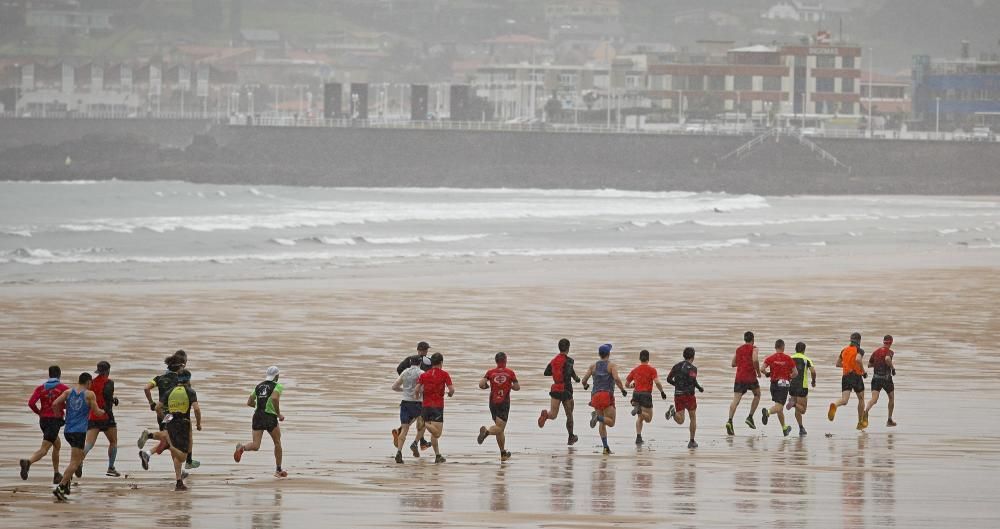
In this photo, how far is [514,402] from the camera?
20219 mm

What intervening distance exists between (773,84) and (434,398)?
121353 mm

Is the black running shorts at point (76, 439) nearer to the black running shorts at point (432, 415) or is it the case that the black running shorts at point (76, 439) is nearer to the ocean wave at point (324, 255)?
the black running shorts at point (432, 415)

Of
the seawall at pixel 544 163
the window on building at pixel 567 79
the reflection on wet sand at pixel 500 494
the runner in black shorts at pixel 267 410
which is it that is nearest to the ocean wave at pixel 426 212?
the seawall at pixel 544 163

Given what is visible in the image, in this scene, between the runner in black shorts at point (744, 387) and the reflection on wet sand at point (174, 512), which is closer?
the reflection on wet sand at point (174, 512)

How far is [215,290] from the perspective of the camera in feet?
116

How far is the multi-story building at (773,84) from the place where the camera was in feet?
434

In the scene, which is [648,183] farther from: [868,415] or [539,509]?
[539,509]

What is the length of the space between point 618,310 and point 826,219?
3985cm

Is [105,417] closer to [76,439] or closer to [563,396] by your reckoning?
[76,439]

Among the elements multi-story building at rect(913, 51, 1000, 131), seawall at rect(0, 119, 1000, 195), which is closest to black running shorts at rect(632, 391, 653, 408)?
seawall at rect(0, 119, 1000, 195)

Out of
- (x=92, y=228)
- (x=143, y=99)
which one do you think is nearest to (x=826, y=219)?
(x=92, y=228)

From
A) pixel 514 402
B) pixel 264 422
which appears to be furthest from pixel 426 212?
pixel 264 422

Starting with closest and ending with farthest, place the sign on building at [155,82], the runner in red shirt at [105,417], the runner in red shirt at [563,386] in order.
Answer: the runner in red shirt at [105,417] < the runner in red shirt at [563,386] < the sign on building at [155,82]

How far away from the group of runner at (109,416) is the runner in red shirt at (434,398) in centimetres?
165
